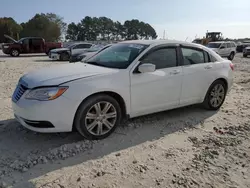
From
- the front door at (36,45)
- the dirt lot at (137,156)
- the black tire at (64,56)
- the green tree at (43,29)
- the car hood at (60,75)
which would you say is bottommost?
the dirt lot at (137,156)

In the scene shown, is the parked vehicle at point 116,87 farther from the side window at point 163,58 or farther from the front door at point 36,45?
the front door at point 36,45

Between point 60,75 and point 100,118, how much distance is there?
89cm

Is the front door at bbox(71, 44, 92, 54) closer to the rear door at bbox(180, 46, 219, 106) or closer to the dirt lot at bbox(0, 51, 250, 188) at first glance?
the dirt lot at bbox(0, 51, 250, 188)

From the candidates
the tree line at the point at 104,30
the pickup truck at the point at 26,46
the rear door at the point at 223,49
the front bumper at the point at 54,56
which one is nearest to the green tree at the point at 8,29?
the tree line at the point at 104,30

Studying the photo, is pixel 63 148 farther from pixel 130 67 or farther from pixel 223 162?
pixel 223 162

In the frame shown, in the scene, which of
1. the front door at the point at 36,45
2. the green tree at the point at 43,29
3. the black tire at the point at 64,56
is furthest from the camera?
the green tree at the point at 43,29

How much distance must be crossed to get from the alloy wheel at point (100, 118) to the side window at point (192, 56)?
180cm

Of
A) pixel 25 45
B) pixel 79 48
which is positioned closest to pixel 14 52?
pixel 25 45

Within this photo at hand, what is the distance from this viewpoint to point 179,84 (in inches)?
178

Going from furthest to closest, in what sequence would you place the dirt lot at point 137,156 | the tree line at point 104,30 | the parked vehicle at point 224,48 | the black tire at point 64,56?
the tree line at point 104,30 → the parked vehicle at point 224,48 → the black tire at point 64,56 → the dirt lot at point 137,156

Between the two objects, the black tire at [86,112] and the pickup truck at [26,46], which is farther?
the pickup truck at [26,46]

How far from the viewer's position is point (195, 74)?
475cm

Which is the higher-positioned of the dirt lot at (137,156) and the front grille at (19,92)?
Result: the front grille at (19,92)

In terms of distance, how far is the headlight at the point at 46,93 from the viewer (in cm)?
341
